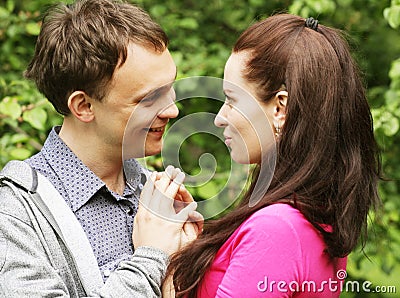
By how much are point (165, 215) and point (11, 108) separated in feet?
3.92

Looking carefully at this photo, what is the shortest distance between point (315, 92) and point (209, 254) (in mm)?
496

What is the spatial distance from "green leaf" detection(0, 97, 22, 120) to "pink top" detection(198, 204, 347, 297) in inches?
53.5

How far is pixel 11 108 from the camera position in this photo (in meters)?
2.93

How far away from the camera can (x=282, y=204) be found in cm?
185

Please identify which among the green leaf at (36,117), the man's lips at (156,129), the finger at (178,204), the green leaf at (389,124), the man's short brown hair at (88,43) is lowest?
the green leaf at (389,124)

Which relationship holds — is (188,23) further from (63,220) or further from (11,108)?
(63,220)

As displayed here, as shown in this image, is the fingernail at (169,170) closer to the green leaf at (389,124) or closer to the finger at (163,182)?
the finger at (163,182)

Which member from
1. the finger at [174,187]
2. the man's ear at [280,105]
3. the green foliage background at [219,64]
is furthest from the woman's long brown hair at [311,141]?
the green foliage background at [219,64]

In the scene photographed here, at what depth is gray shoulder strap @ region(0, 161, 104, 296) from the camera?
1870 mm

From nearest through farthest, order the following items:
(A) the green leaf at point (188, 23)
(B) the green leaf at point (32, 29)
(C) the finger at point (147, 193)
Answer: (C) the finger at point (147, 193), (B) the green leaf at point (32, 29), (A) the green leaf at point (188, 23)

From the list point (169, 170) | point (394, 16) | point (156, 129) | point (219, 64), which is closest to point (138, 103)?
point (156, 129)

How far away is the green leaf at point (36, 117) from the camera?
9.56ft

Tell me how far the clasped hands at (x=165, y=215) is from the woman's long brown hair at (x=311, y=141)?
51mm

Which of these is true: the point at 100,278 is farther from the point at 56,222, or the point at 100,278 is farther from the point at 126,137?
the point at 126,137
